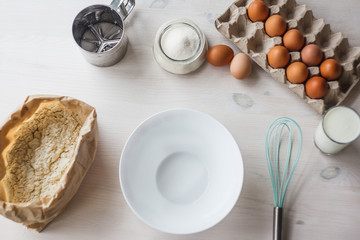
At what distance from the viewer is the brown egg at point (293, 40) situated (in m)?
0.86

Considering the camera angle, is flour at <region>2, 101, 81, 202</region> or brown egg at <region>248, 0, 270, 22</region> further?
brown egg at <region>248, 0, 270, 22</region>

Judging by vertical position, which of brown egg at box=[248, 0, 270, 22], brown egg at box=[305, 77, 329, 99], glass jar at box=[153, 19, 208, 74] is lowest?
glass jar at box=[153, 19, 208, 74]

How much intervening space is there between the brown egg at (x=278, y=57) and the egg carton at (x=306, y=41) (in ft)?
0.04

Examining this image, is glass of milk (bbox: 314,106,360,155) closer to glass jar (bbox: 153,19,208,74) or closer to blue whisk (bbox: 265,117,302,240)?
blue whisk (bbox: 265,117,302,240)

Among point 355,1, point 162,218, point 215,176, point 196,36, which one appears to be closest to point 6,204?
point 162,218

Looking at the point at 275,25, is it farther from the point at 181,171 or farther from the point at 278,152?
the point at 181,171

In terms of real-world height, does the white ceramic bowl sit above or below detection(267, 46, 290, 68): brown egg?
below

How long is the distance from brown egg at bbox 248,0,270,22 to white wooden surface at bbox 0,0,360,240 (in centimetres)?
8

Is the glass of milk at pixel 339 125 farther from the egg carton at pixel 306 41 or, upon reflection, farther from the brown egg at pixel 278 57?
the brown egg at pixel 278 57

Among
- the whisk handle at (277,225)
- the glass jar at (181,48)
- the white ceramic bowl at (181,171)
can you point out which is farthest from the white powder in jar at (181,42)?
the whisk handle at (277,225)

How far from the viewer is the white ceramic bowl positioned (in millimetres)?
792

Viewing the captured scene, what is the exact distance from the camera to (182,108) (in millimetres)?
837

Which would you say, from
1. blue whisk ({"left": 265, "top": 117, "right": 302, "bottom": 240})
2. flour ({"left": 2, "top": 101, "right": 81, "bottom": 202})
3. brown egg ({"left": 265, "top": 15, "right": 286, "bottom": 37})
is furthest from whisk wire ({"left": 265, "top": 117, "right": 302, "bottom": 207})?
flour ({"left": 2, "top": 101, "right": 81, "bottom": 202})

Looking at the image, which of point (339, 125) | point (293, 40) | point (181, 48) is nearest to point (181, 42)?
point (181, 48)
